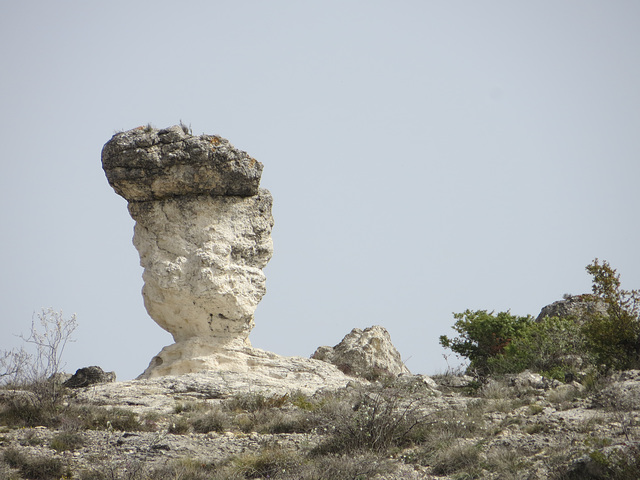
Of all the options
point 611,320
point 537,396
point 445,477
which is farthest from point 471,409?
point 611,320

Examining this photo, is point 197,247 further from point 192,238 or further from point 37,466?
point 37,466

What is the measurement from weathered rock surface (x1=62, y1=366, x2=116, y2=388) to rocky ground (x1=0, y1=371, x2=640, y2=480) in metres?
1.74

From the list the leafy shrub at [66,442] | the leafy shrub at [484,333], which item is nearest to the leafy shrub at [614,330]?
the leafy shrub at [484,333]

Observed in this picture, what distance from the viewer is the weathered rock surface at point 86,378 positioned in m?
15.1

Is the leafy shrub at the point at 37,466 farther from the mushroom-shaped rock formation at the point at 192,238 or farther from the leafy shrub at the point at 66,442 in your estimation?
the mushroom-shaped rock formation at the point at 192,238

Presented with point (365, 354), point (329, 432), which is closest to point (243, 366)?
point (365, 354)

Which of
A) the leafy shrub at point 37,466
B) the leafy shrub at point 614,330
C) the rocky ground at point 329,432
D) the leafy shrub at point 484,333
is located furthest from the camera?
the leafy shrub at point 484,333

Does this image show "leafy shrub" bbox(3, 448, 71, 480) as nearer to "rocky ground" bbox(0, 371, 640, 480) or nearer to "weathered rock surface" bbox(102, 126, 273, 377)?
"rocky ground" bbox(0, 371, 640, 480)

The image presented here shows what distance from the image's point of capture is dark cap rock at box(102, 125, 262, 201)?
1471cm

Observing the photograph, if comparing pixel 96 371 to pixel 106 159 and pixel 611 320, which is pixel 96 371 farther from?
pixel 611 320

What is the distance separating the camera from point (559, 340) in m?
15.9

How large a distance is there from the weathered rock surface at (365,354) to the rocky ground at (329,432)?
3072 millimetres

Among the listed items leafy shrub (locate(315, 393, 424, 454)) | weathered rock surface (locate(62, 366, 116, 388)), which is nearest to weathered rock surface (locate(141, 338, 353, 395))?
weathered rock surface (locate(62, 366, 116, 388))

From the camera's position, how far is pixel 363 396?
1153cm
